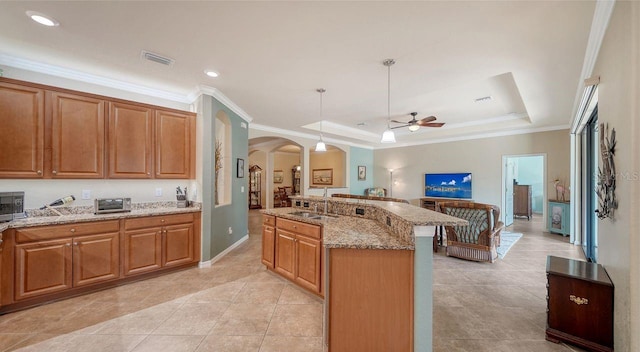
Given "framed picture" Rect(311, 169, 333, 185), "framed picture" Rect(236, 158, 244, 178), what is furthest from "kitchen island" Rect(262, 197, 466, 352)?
"framed picture" Rect(311, 169, 333, 185)

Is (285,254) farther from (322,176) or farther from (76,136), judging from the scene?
(322,176)

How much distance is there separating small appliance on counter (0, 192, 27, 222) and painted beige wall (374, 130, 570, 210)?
850 cm

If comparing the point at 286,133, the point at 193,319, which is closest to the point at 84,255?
the point at 193,319

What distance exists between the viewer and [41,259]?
2.53m

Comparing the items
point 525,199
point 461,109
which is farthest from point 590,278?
point 525,199

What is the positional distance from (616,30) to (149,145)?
15.8 ft

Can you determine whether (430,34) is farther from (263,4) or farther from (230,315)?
(230,315)

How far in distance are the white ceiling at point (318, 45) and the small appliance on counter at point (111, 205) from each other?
166cm

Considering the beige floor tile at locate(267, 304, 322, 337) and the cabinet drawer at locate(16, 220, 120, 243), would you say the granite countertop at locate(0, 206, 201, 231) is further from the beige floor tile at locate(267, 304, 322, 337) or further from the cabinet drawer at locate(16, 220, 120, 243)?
the beige floor tile at locate(267, 304, 322, 337)

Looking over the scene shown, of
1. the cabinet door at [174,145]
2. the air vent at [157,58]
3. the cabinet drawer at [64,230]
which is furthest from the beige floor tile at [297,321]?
the air vent at [157,58]

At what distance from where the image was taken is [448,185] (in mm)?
7445

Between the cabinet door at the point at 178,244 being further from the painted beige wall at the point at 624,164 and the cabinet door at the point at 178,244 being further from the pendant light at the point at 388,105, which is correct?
the painted beige wall at the point at 624,164

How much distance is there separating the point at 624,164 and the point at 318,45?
8.31 ft

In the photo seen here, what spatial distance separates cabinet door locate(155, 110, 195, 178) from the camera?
11.5 ft
